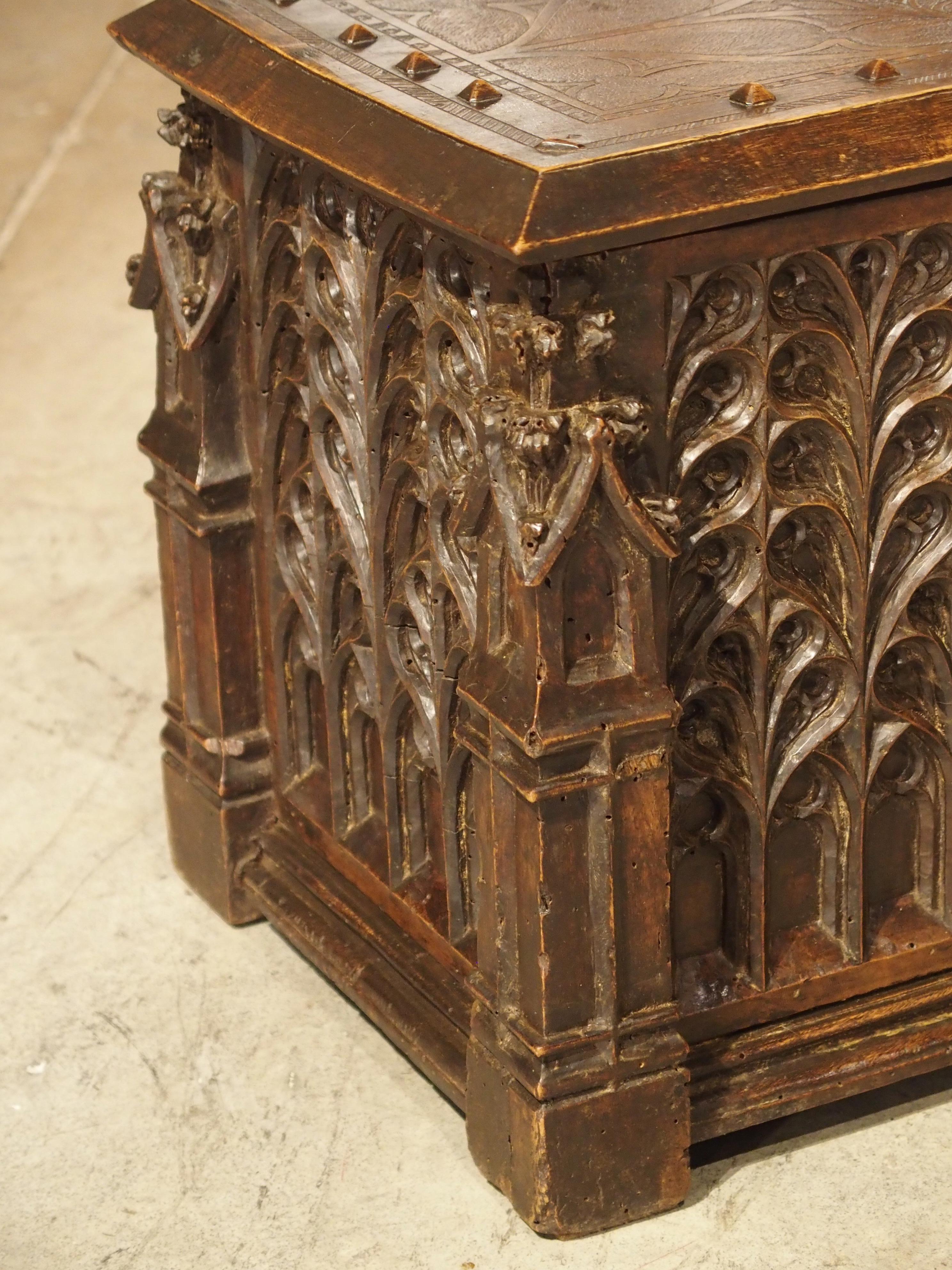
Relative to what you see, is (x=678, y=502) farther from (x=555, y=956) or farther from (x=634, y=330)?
(x=555, y=956)

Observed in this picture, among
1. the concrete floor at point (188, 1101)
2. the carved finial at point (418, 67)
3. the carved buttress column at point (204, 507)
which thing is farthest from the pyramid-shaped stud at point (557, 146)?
the concrete floor at point (188, 1101)

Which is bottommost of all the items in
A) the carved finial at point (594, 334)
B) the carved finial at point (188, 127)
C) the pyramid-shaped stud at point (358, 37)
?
the carved finial at point (188, 127)

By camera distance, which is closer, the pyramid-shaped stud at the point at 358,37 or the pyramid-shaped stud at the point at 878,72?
the pyramid-shaped stud at the point at 878,72

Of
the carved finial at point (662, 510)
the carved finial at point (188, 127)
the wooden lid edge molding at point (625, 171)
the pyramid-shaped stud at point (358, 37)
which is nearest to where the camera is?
the wooden lid edge molding at point (625, 171)

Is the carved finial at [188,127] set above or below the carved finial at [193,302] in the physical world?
above

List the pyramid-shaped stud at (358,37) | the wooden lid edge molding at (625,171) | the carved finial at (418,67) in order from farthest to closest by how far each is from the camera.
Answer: the pyramid-shaped stud at (358,37)
the carved finial at (418,67)
the wooden lid edge molding at (625,171)

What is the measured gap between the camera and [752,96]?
7.27 ft

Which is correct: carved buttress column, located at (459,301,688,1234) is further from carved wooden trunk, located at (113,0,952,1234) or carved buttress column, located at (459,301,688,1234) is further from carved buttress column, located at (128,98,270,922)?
carved buttress column, located at (128,98,270,922)

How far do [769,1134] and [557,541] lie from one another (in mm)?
826

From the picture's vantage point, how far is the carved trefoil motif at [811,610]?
227cm

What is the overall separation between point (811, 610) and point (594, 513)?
317 mm

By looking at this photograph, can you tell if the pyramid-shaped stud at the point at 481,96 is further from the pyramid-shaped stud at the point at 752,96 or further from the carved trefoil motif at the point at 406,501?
the pyramid-shaped stud at the point at 752,96

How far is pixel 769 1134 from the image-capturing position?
264 cm

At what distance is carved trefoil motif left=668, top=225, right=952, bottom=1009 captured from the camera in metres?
2.27
